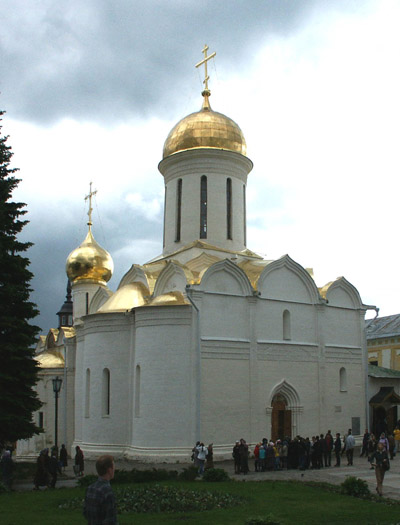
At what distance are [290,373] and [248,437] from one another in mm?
2669

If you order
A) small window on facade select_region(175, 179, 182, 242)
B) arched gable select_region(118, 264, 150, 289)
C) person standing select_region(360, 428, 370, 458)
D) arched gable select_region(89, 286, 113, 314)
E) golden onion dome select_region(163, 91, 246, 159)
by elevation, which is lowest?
person standing select_region(360, 428, 370, 458)

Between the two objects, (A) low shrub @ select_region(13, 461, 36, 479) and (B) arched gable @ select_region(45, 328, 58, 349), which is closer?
(A) low shrub @ select_region(13, 461, 36, 479)

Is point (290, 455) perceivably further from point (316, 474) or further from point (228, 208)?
point (228, 208)

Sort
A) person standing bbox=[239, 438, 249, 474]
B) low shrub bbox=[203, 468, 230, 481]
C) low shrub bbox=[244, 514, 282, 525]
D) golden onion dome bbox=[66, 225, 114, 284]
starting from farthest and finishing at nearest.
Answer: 1. golden onion dome bbox=[66, 225, 114, 284]
2. person standing bbox=[239, 438, 249, 474]
3. low shrub bbox=[203, 468, 230, 481]
4. low shrub bbox=[244, 514, 282, 525]

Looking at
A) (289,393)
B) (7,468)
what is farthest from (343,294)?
(7,468)

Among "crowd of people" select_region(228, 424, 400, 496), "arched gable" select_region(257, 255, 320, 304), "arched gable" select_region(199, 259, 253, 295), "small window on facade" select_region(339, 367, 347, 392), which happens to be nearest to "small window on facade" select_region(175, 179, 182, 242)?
"arched gable" select_region(199, 259, 253, 295)

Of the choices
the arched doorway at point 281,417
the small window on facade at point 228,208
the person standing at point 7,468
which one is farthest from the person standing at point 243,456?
the small window on facade at point 228,208

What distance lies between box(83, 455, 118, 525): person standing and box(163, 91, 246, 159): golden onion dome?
60.6ft

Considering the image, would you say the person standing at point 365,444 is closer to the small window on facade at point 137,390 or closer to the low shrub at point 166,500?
the small window on facade at point 137,390

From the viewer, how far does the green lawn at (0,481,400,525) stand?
8711 millimetres

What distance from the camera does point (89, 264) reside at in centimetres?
2655

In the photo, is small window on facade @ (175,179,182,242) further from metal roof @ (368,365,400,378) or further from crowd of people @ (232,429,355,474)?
metal roof @ (368,365,400,378)

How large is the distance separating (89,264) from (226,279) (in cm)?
976

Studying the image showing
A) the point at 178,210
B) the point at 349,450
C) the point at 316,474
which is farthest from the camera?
the point at 178,210
